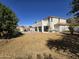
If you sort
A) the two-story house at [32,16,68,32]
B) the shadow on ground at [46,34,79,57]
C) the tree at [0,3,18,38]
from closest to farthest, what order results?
1. the shadow on ground at [46,34,79,57]
2. the tree at [0,3,18,38]
3. the two-story house at [32,16,68,32]

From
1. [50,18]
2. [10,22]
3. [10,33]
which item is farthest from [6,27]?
[50,18]

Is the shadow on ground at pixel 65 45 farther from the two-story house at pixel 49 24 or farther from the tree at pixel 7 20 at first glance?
the two-story house at pixel 49 24

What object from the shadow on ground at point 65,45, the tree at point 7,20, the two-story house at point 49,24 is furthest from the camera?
the two-story house at point 49,24

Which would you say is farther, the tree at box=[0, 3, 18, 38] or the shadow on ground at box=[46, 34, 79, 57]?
the tree at box=[0, 3, 18, 38]

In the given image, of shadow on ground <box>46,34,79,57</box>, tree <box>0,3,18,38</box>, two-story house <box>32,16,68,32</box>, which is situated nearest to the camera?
shadow on ground <box>46,34,79,57</box>

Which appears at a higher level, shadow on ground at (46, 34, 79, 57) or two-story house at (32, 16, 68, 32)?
two-story house at (32, 16, 68, 32)

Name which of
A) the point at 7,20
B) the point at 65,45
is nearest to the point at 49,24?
the point at 7,20

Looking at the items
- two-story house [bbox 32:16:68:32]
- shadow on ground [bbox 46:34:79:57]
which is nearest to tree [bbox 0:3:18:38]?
shadow on ground [bbox 46:34:79:57]

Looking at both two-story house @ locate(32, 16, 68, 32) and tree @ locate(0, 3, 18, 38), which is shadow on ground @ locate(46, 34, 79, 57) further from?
A: two-story house @ locate(32, 16, 68, 32)

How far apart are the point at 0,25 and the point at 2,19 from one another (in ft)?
3.78

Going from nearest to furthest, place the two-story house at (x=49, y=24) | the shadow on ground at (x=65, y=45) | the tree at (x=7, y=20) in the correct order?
1. the shadow on ground at (x=65, y=45)
2. the tree at (x=7, y=20)
3. the two-story house at (x=49, y=24)

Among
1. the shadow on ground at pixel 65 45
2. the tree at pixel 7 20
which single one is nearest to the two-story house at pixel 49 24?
the tree at pixel 7 20

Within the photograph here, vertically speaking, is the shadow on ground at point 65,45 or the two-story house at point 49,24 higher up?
the two-story house at point 49,24

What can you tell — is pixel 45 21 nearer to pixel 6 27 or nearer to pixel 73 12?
pixel 6 27
